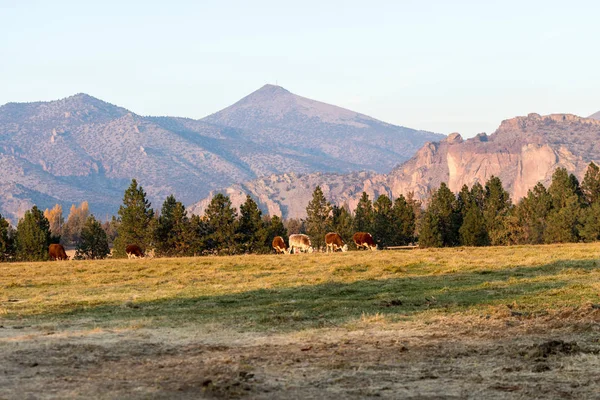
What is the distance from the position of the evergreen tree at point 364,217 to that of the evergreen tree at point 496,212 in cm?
1344

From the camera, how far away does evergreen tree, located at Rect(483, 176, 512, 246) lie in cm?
8850

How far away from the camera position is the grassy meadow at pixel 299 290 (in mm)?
18484

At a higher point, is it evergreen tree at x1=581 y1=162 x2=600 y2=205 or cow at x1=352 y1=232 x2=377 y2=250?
evergreen tree at x1=581 y1=162 x2=600 y2=205

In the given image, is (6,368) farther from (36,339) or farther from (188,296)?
(188,296)

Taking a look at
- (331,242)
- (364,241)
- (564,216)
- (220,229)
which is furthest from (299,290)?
(564,216)

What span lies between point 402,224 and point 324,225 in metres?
9.45

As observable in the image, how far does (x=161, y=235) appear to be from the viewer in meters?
82.1

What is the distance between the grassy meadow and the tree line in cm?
4242

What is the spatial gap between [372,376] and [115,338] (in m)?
5.71

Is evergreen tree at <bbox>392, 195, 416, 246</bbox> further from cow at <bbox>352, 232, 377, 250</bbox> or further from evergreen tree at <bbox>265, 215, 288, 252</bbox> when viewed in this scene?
cow at <bbox>352, 232, 377, 250</bbox>

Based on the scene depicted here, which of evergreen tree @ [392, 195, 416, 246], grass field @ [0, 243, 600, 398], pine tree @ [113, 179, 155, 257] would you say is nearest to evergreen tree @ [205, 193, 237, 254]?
pine tree @ [113, 179, 155, 257]

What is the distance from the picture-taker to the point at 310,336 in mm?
15297

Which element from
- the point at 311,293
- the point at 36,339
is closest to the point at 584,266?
the point at 311,293

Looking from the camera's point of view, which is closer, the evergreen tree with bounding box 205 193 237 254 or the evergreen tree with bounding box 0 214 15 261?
the evergreen tree with bounding box 0 214 15 261
